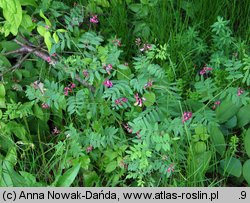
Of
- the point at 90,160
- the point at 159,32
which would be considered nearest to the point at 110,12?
the point at 159,32

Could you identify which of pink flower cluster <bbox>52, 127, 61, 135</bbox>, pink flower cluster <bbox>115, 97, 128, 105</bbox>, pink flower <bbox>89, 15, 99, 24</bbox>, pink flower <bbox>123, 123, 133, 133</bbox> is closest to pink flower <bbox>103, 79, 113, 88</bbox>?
pink flower cluster <bbox>115, 97, 128, 105</bbox>

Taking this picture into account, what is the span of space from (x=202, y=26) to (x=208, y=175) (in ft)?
2.86

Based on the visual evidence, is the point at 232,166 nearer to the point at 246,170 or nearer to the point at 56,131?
the point at 246,170

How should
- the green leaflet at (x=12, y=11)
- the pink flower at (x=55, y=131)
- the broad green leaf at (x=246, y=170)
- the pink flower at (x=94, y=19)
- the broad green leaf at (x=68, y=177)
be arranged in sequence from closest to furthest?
the green leaflet at (x=12, y=11)
the broad green leaf at (x=68, y=177)
the broad green leaf at (x=246, y=170)
the pink flower at (x=55, y=131)
the pink flower at (x=94, y=19)

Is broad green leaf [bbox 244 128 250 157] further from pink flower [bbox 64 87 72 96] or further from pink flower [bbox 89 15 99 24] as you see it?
pink flower [bbox 89 15 99 24]

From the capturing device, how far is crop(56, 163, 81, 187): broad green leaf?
2246mm

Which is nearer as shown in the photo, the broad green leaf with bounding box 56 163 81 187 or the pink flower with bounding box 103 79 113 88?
the broad green leaf with bounding box 56 163 81 187

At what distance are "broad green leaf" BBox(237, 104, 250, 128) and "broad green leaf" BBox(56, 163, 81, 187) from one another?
2.51ft

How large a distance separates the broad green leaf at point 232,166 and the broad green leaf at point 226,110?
0.66 ft

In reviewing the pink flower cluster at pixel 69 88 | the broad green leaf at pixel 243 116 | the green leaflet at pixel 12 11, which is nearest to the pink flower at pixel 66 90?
the pink flower cluster at pixel 69 88

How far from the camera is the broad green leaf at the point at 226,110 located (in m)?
2.51

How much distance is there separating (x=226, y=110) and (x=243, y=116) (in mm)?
85

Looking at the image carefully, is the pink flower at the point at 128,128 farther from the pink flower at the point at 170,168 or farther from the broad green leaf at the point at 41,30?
the broad green leaf at the point at 41,30
